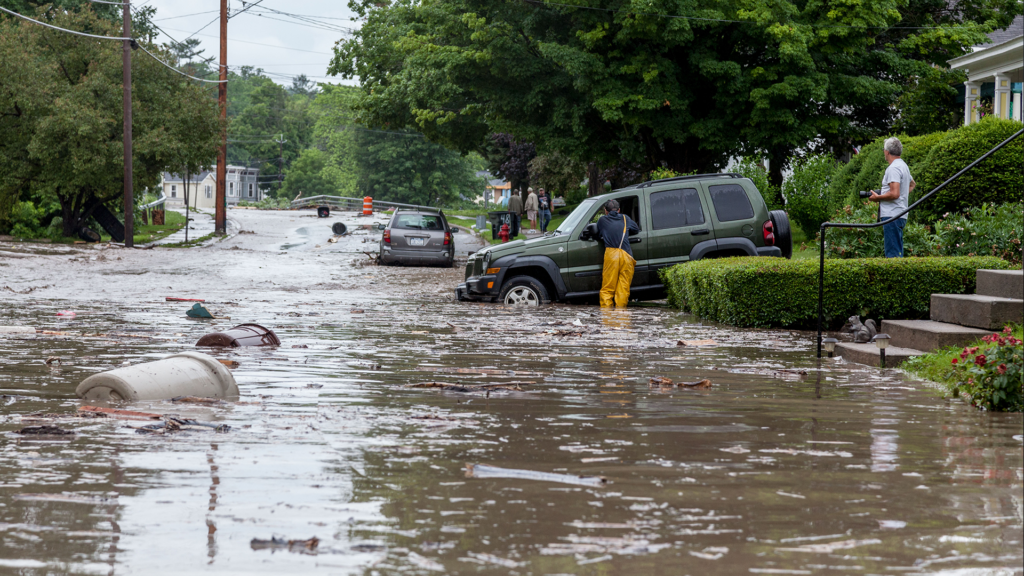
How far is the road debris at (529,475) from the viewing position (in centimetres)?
486

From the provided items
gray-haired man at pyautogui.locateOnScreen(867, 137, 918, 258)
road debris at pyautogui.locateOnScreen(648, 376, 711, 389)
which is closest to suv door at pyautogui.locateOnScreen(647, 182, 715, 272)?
gray-haired man at pyautogui.locateOnScreen(867, 137, 918, 258)

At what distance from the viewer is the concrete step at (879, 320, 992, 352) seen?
9.20m

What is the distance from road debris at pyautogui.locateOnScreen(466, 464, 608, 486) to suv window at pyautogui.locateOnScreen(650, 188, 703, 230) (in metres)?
11.5

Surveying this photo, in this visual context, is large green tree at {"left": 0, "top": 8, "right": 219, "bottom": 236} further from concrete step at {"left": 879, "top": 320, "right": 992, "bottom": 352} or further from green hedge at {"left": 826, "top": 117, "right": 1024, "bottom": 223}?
concrete step at {"left": 879, "top": 320, "right": 992, "bottom": 352}

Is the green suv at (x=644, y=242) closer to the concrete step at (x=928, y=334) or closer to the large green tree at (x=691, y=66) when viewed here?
the concrete step at (x=928, y=334)

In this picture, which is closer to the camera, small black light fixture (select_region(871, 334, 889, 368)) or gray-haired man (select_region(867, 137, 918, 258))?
small black light fixture (select_region(871, 334, 889, 368))

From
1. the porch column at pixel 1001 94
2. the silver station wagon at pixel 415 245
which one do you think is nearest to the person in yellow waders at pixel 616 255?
the silver station wagon at pixel 415 245

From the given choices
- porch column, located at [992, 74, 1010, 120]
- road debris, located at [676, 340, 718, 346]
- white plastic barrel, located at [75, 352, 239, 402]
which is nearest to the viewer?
white plastic barrel, located at [75, 352, 239, 402]

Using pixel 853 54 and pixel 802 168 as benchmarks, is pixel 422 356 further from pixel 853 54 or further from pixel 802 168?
pixel 853 54

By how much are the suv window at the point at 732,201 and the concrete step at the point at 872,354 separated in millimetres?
6094

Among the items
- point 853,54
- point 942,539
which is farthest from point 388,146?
point 942,539

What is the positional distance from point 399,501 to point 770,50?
2370 cm

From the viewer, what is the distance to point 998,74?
25.6m

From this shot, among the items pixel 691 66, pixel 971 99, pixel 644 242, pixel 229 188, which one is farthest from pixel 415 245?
pixel 229 188
